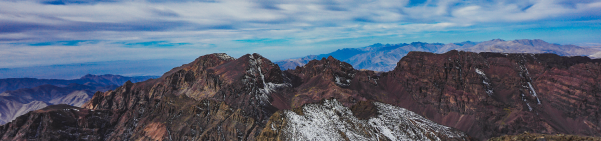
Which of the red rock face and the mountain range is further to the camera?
the red rock face

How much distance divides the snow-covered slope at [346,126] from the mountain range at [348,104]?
0.17m

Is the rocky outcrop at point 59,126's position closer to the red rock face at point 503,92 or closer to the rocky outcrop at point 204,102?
the rocky outcrop at point 204,102

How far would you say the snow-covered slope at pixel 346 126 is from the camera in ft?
111

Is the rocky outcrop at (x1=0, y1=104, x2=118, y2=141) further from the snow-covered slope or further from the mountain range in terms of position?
the snow-covered slope

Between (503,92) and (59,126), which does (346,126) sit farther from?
(59,126)

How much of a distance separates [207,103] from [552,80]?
134 meters

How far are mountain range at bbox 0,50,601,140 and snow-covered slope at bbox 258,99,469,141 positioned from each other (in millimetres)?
165

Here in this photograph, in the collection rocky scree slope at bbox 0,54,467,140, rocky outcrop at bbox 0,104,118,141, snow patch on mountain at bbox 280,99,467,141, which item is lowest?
rocky outcrop at bbox 0,104,118,141

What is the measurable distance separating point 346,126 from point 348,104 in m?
81.8

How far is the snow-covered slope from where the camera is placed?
33844 mm

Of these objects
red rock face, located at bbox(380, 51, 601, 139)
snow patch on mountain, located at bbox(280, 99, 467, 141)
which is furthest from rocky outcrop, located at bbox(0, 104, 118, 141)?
red rock face, located at bbox(380, 51, 601, 139)

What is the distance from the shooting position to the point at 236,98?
116875mm

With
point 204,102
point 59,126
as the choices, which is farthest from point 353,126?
point 59,126

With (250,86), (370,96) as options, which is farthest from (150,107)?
(370,96)
